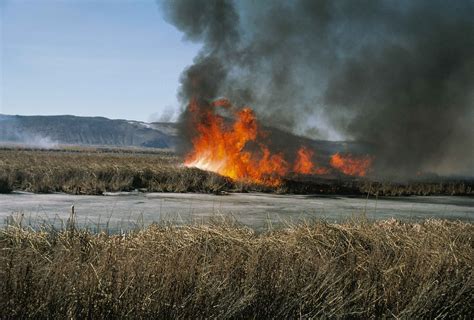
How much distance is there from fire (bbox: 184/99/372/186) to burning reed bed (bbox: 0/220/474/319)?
21295mm

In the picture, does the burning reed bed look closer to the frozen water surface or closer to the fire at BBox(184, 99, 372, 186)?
the frozen water surface

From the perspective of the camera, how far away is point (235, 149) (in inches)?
1289

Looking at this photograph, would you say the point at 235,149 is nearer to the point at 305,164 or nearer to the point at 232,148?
the point at 232,148

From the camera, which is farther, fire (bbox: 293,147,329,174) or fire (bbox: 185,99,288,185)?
fire (bbox: 293,147,329,174)

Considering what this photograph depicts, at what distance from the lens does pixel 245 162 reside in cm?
3231

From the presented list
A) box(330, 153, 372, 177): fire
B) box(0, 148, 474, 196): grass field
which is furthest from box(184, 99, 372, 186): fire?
box(330, 153, 372, 177): fire

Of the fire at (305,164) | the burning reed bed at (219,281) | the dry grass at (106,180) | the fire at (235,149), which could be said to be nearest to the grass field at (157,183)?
the dry grass at (106,180)

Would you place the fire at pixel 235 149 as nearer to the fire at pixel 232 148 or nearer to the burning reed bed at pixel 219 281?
the fire at pixel 232 148

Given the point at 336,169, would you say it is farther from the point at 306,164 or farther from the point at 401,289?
the point at 401,289

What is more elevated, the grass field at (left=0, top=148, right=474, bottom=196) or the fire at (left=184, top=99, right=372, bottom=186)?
the fire at (left=184, top=99, right=372, bottom=186)

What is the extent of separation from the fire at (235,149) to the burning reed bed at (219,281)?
21.3 metres

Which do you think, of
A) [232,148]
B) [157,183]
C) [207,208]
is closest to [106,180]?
[157,183]

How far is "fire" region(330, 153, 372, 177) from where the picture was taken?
39.0 m

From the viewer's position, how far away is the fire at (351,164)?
39.0m
